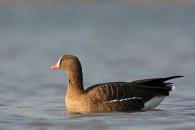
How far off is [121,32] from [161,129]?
1879 cm

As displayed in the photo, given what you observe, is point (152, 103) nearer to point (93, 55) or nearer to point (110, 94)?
point (110, 94)

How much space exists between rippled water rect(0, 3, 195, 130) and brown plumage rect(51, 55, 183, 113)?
25cm

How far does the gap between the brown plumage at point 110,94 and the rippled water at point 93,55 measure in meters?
0.25

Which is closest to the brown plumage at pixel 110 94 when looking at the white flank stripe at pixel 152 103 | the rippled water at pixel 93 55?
the white flank stripe at pixel 152 103

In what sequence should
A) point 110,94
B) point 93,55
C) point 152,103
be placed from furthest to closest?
1. point 93,55
2. point 152,103
3. point 110,94

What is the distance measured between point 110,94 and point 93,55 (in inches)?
389

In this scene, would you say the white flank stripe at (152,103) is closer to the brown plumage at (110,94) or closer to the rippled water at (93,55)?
the brown plumage at (110,94)

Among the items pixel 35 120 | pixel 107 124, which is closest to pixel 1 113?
pixel 35 120

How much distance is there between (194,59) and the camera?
20.1m

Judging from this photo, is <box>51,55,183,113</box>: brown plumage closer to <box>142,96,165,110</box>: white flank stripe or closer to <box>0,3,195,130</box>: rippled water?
<box>142,96,165,110</box>: white flank stripe

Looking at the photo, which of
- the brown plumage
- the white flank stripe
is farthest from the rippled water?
the brown plumage

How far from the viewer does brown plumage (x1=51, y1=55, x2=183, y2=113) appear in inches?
465

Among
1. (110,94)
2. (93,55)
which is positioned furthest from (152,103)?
(93,55)

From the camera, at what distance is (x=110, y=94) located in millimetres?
11836
